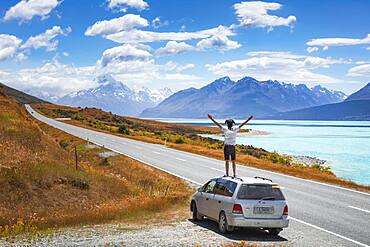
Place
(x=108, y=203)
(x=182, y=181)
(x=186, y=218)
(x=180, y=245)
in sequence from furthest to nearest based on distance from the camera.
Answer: (x=182, y=181) < (x=108, y=203) < (x=186, y=218) < (x=180, y=245)

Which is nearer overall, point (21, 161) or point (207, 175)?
point (21, 161)

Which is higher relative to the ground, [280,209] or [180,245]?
[280,209]

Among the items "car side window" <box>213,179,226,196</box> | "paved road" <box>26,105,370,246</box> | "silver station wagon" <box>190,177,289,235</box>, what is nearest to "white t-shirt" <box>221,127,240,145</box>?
"paved road" <box>26,105,370,246</box>

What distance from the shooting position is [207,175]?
94.0 ft

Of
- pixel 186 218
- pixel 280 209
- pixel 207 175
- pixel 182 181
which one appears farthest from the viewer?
pixel 207 175

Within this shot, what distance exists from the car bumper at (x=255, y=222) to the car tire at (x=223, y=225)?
0.25m

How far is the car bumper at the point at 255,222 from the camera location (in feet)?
43.8

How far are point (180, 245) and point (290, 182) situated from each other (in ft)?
49.4

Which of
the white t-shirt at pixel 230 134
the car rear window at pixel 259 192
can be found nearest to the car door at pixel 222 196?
the car rear window at pixel 259 192

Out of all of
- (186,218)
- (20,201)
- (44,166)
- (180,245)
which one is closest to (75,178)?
(44,166)

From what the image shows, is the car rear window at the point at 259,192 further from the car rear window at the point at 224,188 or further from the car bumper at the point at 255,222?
the car bumper at the point at 255,222

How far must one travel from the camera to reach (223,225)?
14.0m

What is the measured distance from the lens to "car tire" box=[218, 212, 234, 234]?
13.7 metres

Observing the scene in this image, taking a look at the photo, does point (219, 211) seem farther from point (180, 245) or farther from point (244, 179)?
point (180, 245)
